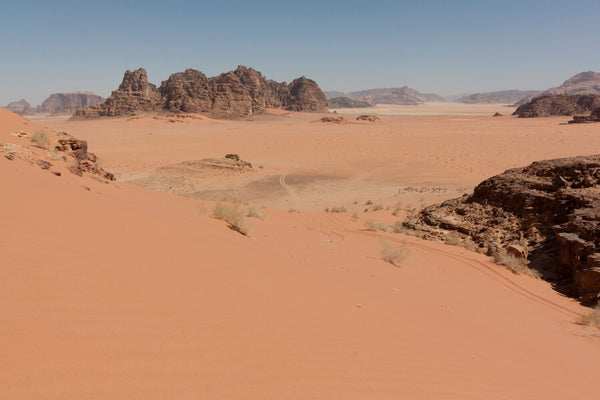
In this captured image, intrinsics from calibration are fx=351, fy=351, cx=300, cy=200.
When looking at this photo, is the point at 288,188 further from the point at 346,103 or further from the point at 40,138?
the point at 346,103

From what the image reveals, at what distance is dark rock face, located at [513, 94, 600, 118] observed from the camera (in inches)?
2744

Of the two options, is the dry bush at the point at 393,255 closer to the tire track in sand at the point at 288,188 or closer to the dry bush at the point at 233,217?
the dry bush at the point at 233,217

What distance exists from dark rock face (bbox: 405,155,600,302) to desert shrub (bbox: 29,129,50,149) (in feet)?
33.1

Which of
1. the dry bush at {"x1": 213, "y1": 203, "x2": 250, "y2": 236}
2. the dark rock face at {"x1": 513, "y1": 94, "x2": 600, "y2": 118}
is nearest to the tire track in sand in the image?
the dry bush at {"x1": 213, "y1": 203, "x2": 250, "y2": 236}

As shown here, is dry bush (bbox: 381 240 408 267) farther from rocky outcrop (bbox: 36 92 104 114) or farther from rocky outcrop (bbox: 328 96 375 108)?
rocky outcrop (bbox: 36 92 104 114)

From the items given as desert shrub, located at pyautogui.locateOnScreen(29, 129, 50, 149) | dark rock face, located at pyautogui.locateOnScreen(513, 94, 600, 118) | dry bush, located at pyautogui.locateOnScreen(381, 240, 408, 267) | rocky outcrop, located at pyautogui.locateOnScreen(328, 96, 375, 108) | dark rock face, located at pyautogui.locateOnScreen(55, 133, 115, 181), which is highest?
rocky outcrop, located at pyautogui.locateOnScreen(328, 96, 375, 108)

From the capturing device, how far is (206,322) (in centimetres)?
240

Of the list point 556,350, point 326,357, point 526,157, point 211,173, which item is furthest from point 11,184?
point 526,157

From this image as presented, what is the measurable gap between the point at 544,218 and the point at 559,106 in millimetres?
81367

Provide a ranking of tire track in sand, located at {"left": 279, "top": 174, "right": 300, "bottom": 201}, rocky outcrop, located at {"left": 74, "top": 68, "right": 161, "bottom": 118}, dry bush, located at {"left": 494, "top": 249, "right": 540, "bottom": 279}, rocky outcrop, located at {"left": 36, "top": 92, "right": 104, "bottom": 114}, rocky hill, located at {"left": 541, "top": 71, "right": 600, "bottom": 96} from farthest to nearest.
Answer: rocky outcrop, located at {"left": 36, "top": 92, "right": 104, "bottom": 114} < rocky hill, located at {"left": 541, "top": 71, "right": 600, "bottom": 96} < rocky outcrop, located at {"left": 74, "top": 68, "right": 161, "bottom": 118} < tire track in sand, located at {"left": 279, "top": 174, "right": 300, "bottom": 201} < dry bush, located at {"left": 494, "top": 249, "right": 540, "bottom": 279}

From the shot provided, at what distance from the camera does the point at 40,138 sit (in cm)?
893

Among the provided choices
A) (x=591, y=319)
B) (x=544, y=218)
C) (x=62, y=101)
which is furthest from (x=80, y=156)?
(x=62, y=101)

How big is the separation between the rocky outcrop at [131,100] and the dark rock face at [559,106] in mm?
78442

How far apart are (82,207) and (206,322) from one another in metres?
2.89
